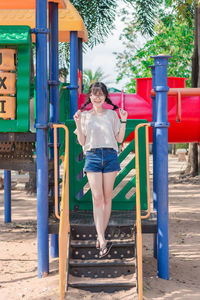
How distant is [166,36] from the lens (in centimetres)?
2266

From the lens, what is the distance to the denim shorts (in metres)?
4.45

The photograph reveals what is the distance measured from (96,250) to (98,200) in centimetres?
52

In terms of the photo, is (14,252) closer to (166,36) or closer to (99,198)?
(99,198)

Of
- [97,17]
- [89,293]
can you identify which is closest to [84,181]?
[89,293]

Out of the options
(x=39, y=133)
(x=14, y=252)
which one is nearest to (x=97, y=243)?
(x=39, y=133)

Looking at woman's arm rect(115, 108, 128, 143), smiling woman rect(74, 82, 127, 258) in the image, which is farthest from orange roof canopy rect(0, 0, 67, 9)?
woman's arm rect(115, 108, 128, 143)

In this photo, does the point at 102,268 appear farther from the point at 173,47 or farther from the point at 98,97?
the point at 173,47

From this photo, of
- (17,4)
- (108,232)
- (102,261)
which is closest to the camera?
(102,261)

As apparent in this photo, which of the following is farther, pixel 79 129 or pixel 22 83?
pixel 22 83

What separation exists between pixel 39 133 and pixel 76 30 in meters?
3.14

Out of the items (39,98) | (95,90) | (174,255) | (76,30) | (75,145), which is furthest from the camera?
(76,30)

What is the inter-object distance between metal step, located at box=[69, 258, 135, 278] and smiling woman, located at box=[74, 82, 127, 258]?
127 mm

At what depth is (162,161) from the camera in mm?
4883

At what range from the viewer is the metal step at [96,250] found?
4.61m
